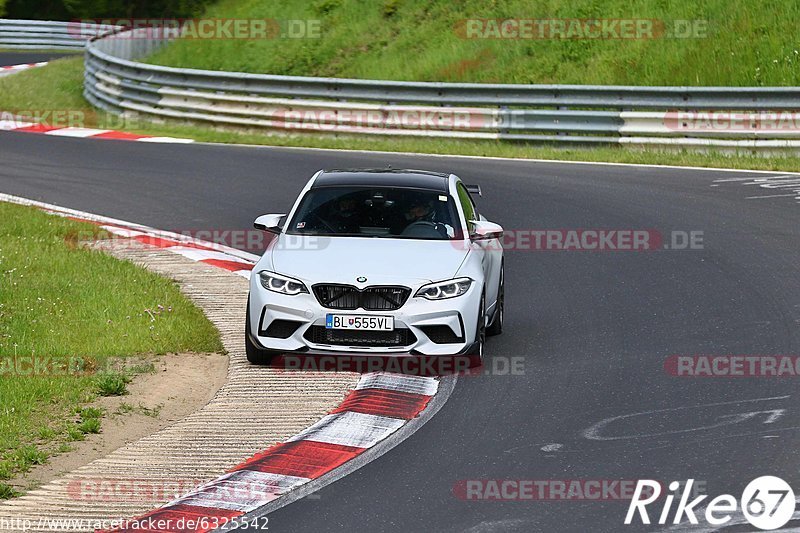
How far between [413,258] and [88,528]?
424 cm

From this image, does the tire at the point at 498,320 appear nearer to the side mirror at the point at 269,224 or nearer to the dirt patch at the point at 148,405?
the side mirror at the point at 269,224

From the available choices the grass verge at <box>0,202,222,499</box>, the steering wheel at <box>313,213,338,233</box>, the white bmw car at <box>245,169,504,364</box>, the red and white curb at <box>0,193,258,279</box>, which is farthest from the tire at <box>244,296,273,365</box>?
the red and white curb at <box>0,193,258,279</box>

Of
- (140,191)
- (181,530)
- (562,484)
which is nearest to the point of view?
(181,530)

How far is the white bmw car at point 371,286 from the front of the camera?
32.9 feet

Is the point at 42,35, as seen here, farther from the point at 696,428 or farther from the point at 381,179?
the point at 696,428

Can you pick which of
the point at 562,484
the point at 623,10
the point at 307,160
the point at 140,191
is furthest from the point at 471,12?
the point at 562,484

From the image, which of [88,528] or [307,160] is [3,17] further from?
[88,528]

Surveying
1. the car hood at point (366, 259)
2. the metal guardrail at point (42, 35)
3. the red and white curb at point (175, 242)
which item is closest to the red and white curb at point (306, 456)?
the car hood at point (366, 259)

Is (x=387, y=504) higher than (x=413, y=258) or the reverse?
the reverse

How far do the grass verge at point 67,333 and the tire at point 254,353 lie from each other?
0.66 meters

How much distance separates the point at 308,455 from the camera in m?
8.05

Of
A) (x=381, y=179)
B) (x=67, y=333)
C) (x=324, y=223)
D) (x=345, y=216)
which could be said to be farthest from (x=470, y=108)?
(x=67, y=333)

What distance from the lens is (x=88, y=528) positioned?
679 cm

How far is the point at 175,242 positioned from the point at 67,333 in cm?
476
